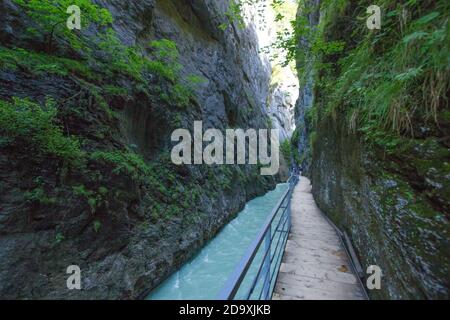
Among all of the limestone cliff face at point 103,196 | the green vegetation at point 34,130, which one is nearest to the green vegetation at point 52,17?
the limestone cliff face at point 103,196

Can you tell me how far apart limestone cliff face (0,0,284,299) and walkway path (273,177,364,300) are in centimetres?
283

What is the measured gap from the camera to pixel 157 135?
23.9 ft

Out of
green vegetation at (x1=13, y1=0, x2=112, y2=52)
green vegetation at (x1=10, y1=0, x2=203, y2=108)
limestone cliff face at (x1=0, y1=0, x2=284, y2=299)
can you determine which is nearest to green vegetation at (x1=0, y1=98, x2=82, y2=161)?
limestone cliff face at (x1=0, y1=0, x2=284, y2=299)

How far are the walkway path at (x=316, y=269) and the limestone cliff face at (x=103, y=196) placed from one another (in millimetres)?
2828

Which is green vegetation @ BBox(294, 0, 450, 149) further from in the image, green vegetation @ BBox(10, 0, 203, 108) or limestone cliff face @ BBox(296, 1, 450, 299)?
green vegetation @ BBox(10, 0, 203, 108)

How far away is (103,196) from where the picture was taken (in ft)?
13.9

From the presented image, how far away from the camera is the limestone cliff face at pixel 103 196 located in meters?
3.34

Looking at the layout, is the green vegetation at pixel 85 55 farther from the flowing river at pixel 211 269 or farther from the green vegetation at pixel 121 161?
the flowing river at pixel 211 269

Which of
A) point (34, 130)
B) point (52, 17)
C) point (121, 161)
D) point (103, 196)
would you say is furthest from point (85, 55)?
point (103, 196)

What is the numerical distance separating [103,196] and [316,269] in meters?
4.08

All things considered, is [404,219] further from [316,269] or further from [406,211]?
[316,269]

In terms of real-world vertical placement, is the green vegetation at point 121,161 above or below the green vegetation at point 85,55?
below
